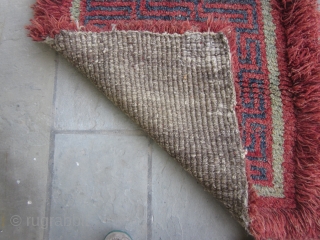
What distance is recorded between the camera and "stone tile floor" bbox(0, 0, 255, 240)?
79 centimetres

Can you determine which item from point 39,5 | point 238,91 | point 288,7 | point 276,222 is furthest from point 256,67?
point 39,5

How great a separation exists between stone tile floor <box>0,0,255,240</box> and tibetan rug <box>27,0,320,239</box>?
0.24ft

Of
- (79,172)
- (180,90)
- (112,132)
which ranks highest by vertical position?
(180,90)

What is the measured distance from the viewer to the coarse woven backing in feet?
2.43

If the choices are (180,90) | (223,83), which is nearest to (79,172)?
(180,90)

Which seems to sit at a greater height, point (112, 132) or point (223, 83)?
point (223, 83)

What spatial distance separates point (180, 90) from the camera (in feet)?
2.53

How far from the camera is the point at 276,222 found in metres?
0.76

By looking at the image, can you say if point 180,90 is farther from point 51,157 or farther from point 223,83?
point 51,157

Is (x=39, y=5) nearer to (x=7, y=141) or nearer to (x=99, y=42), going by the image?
(x=99, y=42)

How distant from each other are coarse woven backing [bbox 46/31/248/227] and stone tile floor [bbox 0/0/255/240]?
0.24 ft

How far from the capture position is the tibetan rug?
0.75 m

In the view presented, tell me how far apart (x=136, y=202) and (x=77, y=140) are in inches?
9.7

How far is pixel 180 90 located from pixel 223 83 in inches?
4.7
